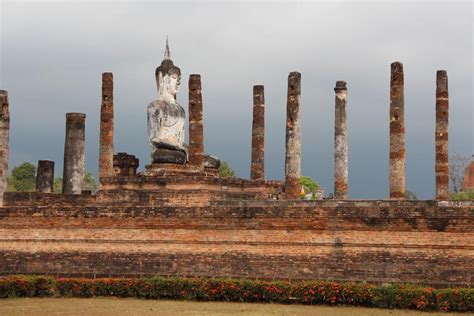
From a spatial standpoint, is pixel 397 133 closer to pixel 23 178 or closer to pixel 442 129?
pixel 442 129

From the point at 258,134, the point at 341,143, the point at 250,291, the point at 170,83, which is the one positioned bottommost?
the point at 250,291

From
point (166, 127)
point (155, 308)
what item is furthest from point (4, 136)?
point (155, 308)

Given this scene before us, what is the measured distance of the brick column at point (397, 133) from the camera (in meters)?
25.0

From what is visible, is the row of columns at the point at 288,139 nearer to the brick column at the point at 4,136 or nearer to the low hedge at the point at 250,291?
the brick column at the point at 4,136

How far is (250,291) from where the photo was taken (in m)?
17.1

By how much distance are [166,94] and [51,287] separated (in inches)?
347

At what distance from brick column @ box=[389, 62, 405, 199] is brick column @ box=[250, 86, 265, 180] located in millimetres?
6108

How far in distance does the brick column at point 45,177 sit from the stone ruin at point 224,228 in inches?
184

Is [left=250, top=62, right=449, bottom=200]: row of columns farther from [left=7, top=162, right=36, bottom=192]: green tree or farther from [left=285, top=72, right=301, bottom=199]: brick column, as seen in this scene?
[left=7, top=162, right=36, bottom=192]: green tree

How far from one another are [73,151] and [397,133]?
11032mm

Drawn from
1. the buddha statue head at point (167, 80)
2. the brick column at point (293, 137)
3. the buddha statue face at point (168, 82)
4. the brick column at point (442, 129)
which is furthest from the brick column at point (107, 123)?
the brick column at point (442, 129)

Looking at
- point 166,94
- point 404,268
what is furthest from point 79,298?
point 166,94

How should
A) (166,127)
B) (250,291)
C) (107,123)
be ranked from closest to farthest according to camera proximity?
(250,291)
(166,127)
(107,123)

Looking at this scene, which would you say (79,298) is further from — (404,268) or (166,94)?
(166,94)
